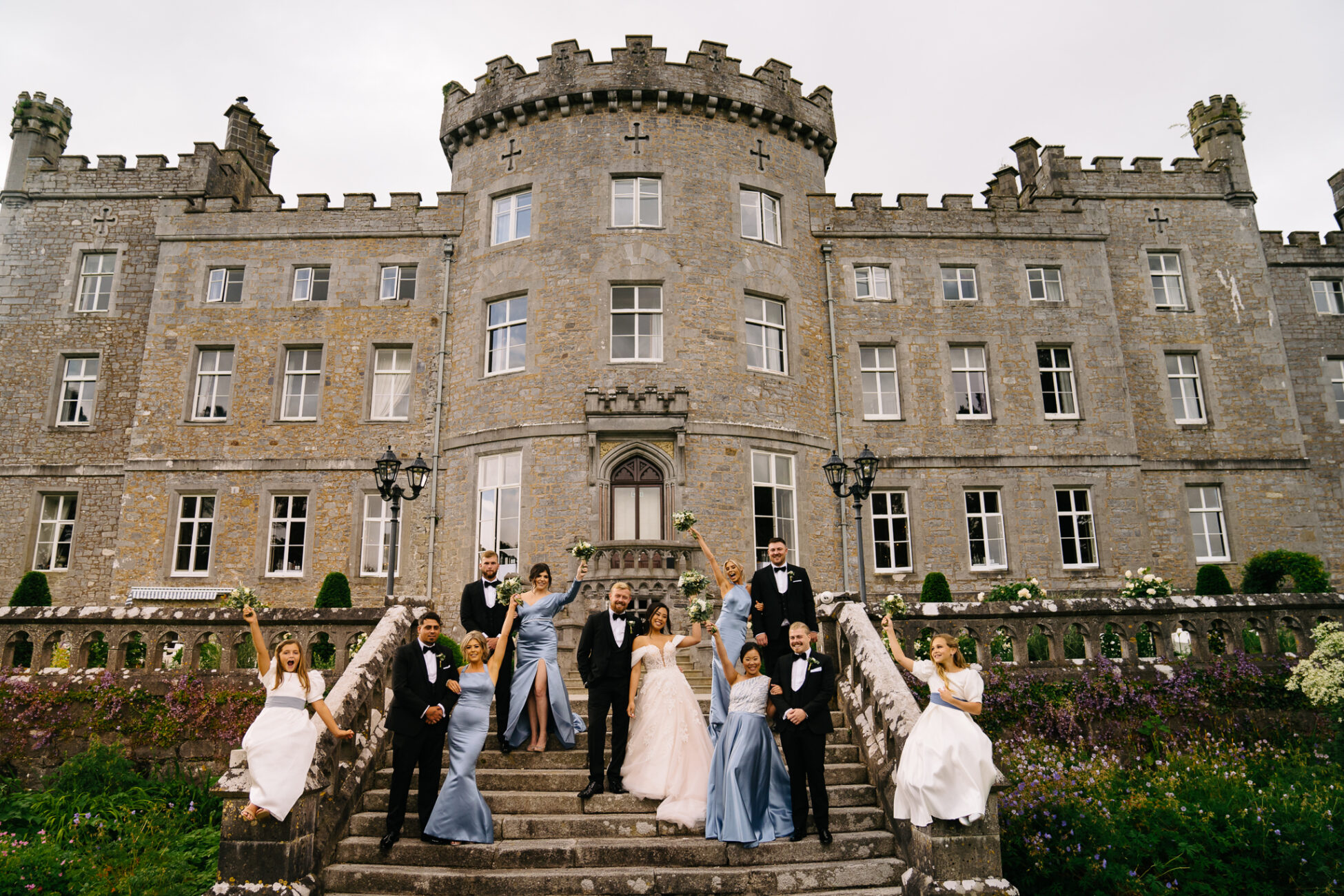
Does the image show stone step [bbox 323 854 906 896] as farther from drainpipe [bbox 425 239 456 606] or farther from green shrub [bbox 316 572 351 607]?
drainpipe [bbox 425 239 456 606]

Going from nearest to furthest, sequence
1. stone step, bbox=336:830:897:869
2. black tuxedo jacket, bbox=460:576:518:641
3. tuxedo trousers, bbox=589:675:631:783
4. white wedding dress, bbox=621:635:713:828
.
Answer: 1. stone step, bbox=336:830:897:869
2. white wedding dress, bbox=621:635:713:828
3. tuxedo trousers, bbox=589:675:631:783
4. black tuxedo jacket, bbox=460:576:518:641

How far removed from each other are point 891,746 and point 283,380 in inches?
649

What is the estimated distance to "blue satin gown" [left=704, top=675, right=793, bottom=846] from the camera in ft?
21.9

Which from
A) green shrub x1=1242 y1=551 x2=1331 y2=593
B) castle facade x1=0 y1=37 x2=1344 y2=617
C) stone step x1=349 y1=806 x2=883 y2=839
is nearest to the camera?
stone step x1=349 y1=806 x2=883 y2=839

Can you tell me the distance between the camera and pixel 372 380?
1872cm

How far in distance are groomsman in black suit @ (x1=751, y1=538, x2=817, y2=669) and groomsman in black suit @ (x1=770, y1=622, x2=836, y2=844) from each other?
1.30 metres

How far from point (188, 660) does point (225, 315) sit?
12120 millimetres

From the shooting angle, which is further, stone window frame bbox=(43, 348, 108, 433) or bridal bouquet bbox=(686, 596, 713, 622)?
stone window frame bbox=(43, 348, 108, 433)

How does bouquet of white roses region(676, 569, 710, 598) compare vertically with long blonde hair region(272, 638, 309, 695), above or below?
above

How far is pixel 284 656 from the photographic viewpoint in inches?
258

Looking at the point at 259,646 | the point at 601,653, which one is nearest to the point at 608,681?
the point at 601,653

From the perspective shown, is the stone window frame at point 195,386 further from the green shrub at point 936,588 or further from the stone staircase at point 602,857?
the green shrub at point 936,588

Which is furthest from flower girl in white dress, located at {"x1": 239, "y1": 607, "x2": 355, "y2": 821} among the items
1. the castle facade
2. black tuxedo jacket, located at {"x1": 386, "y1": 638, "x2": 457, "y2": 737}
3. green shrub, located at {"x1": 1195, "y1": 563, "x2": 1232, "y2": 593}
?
green shrub, located at {"x1": 1195, "y1": 563, "x2": 1232, "y2": 593}

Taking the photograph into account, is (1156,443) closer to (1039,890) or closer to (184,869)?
(1039,890)
